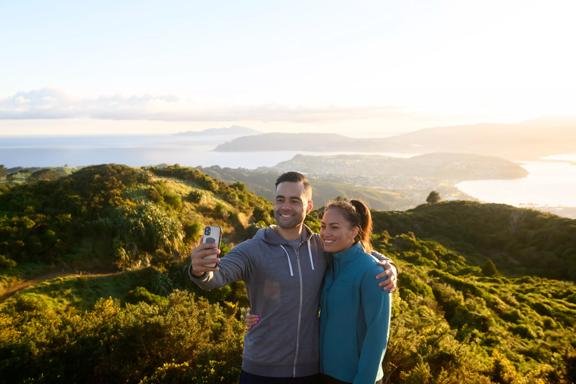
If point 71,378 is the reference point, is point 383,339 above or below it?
above

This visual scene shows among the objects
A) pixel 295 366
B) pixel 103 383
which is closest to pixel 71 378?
pixel 103 383

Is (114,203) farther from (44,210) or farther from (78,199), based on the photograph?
(44,210)

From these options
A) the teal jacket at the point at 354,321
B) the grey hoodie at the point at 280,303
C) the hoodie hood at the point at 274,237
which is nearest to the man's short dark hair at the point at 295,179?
the hoodie hood at the point at 274,237

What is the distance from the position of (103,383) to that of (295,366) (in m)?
4.07

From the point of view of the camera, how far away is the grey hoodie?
11.1ft

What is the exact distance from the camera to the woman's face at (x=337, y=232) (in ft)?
11.8

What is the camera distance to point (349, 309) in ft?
11.0

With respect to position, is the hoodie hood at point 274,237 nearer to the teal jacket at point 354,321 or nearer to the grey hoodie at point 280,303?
the grey hoodie at point 280,303

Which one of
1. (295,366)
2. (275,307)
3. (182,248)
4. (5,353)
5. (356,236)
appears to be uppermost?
(356,236)

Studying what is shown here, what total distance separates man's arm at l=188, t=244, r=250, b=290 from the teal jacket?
0.85 metres

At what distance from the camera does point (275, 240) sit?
3535mm

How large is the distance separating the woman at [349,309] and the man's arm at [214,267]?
1.72 feet

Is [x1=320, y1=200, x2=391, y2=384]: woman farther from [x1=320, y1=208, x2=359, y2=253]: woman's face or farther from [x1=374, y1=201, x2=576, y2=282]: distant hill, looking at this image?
[x1=374, y1=201, x2=576, y2=282]: distant hill

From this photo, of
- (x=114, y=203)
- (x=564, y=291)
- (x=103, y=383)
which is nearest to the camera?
(x=103, y=383)
